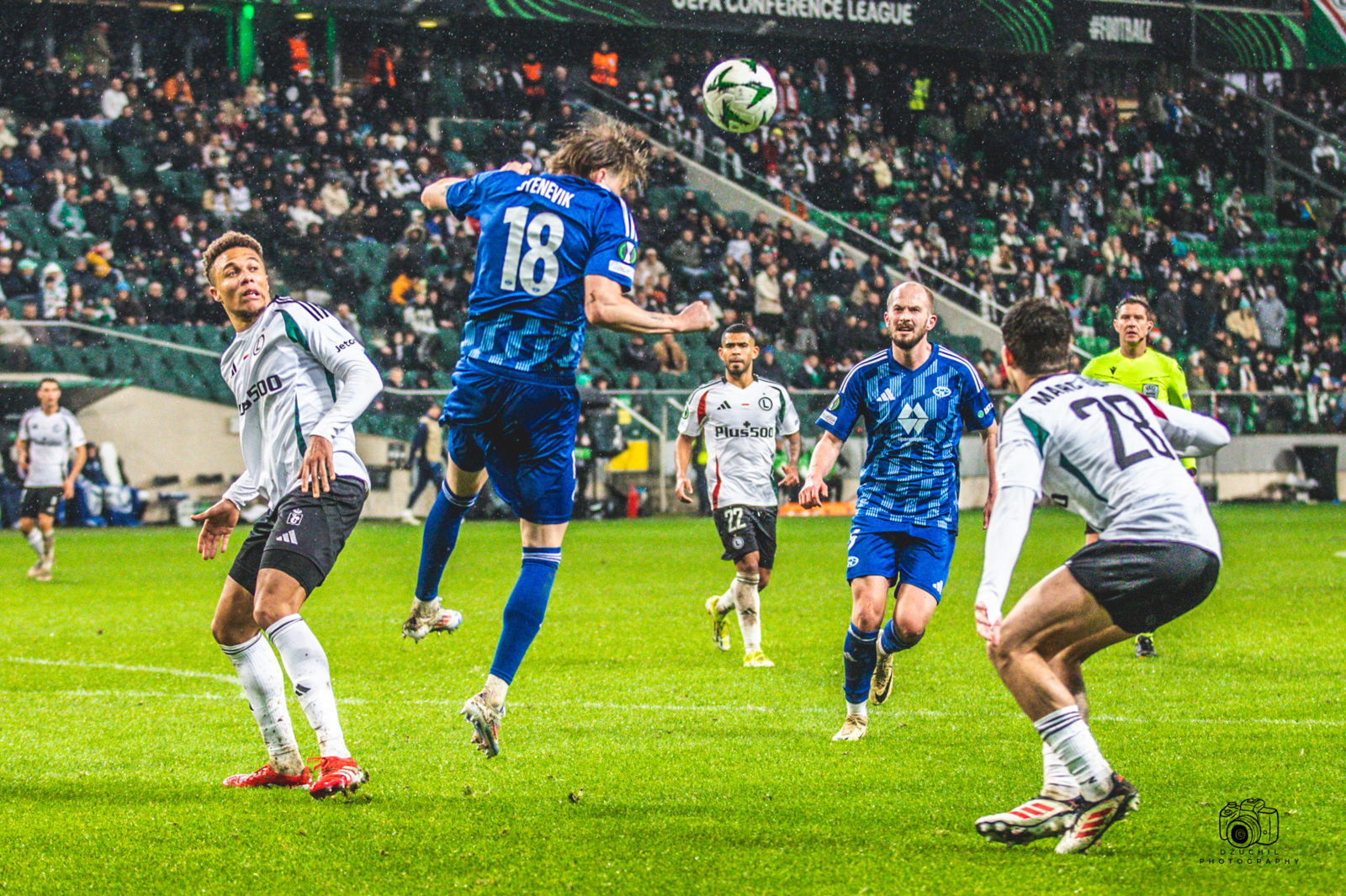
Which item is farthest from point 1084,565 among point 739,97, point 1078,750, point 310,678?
point 739,97

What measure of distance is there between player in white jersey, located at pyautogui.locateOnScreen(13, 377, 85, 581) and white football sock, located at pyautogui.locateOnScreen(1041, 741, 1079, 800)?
13.7m

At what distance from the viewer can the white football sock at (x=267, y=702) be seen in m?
6.16

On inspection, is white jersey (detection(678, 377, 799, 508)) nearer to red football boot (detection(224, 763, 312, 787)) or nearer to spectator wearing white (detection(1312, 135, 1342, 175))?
red football boot (detection(224, 763, 312, 787))

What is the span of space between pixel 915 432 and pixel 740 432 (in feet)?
11.0

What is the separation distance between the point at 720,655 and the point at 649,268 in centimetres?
1739

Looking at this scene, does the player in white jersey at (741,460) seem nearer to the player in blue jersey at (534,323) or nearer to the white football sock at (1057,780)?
the player in blue jersey at (534,323)

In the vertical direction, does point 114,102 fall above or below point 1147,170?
above

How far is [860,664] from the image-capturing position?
Answer: 24.3ft

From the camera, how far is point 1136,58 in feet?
122

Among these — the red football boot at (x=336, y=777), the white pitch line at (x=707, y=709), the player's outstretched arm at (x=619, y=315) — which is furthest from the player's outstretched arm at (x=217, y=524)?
the white pitch line at (x=707, y=709)

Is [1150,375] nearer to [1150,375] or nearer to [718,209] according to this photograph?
[1150,375]

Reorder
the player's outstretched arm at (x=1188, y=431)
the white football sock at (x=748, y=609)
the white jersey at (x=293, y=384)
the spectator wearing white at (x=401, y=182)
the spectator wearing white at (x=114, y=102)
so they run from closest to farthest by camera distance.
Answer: the player's outstretched arm at (x=1188, y=431) → the white jersey at (x=293, y=384) → the white football sock at (x=748, y=609) → the spectator wearing white at (x=114, y=102) → the spectator wearing white at (x=401, y=182)

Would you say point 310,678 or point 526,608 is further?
point 526,608

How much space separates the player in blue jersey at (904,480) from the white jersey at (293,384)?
8.69ft
